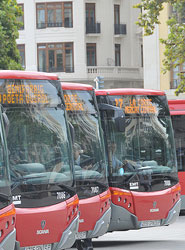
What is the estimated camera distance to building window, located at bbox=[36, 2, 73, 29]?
1901 inches

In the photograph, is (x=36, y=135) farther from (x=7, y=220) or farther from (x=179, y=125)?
(x=179, y=125)

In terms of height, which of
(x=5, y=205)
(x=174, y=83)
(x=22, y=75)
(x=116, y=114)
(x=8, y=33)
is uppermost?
(x=8, y=33)

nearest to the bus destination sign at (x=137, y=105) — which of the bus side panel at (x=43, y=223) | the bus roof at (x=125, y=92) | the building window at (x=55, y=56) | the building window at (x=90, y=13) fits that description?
the bus roof at (x=125, y=92)

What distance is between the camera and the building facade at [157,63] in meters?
40.8

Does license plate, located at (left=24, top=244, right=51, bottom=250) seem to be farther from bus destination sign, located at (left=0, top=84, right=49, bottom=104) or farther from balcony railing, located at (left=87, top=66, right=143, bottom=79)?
balcony railing, located at (left=87, top=66, right=143, bottom=79)

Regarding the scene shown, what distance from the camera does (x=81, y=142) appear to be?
14.1 meters

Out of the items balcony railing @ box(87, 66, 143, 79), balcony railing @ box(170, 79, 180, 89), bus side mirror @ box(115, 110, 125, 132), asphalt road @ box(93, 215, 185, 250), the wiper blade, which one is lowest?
asphalt road @ box(93, 215, 185, 250)

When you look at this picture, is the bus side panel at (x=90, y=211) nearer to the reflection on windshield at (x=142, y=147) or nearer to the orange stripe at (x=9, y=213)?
the reflection on windshield at (x=142, y=147)

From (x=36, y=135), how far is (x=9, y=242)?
201 centimetres

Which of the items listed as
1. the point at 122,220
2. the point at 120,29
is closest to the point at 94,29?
the point at 120,29

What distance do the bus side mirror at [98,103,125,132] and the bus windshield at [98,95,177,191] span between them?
0.12 metres

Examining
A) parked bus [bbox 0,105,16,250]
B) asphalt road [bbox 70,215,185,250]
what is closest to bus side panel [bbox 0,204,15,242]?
parked bus [bbox 0,105,16,250]

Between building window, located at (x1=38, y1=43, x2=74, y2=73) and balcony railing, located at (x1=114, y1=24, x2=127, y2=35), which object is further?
balcony railing, located at (x1=114, y1=24, x2=127, y2=35)

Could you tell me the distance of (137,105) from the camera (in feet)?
53.1
